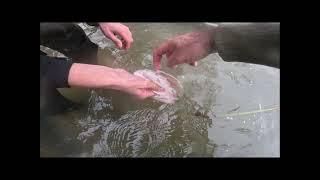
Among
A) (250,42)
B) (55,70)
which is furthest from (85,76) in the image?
(250,42)

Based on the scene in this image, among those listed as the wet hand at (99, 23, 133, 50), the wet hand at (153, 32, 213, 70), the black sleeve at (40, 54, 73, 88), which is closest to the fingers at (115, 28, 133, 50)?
the wet hand at (99, 23, 133, 50)

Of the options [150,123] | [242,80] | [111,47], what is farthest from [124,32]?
[242,80]

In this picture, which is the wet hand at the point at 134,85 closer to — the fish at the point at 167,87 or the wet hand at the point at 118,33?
the fish at the point at 167,87

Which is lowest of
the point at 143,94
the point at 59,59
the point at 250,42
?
the point at 143,94

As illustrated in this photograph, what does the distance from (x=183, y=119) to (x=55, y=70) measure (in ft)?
3.02

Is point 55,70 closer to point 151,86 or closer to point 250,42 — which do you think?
point 151,86

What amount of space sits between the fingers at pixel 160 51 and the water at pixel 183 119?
4cm

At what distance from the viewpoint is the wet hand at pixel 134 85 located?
3.65 metres

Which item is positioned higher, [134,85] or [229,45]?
[229,45]

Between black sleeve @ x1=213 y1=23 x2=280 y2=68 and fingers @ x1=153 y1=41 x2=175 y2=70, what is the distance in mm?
309

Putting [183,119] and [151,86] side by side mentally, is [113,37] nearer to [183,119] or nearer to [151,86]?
[151,86]

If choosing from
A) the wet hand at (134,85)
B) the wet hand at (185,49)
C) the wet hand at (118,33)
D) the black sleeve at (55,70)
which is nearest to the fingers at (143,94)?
the wet hand at (134,85)

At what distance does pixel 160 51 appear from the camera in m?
3.68

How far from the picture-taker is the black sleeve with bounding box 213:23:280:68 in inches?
144
